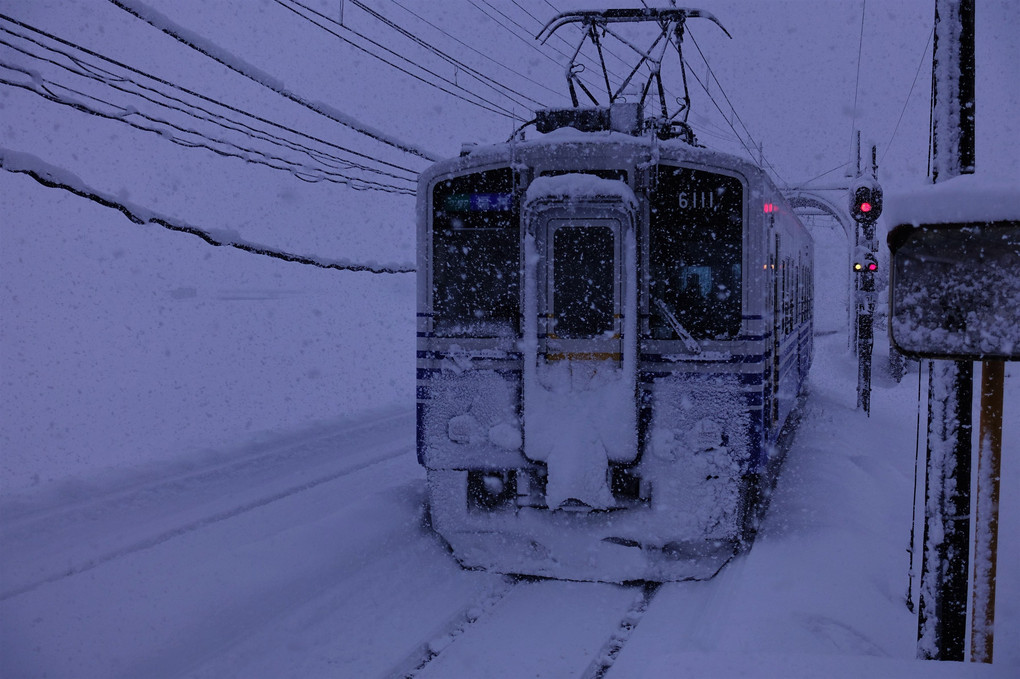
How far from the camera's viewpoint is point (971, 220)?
7.84ft

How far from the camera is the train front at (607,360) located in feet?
18.1

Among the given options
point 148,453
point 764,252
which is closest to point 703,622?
point 764,252

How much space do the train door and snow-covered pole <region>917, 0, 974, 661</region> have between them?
2531 mm

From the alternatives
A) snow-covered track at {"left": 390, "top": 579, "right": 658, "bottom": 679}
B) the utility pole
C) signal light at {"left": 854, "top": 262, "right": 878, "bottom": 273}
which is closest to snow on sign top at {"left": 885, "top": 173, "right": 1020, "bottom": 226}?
snow-covered track at {"left": 390, "top": 579, "right": 658, "bottom": 679}

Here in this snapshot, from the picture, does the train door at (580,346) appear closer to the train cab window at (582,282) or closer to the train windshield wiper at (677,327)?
the train cab window at (582,282)

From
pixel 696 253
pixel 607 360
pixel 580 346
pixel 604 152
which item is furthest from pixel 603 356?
pixel 604 152

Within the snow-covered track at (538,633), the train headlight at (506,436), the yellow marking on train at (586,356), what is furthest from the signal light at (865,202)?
the train headlight at (506,436)

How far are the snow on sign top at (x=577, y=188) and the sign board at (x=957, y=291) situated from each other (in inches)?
120

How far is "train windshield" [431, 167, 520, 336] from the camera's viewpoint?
5.78 metres

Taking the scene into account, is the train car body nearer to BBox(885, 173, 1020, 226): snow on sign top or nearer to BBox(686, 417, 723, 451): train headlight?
BBox(686, 417, 723, 451): train headlight

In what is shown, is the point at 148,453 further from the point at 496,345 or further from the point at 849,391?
the point at 849,391

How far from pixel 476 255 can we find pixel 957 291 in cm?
381

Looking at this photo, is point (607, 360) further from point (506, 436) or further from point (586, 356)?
point (506, 436)

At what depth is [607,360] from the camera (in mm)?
5555
